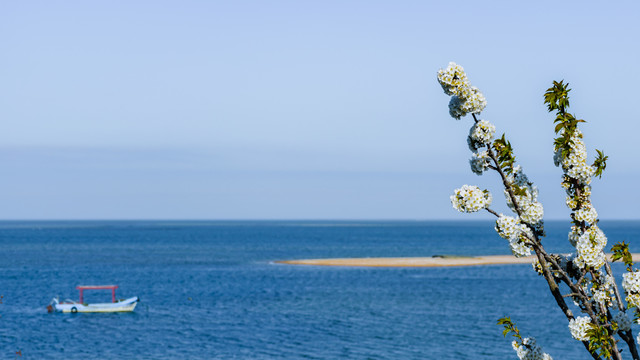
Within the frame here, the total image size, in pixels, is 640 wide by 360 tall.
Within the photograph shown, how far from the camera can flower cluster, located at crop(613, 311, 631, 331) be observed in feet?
30.2

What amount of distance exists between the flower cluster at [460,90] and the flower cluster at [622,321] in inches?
116

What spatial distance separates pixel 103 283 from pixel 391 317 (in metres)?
59.0

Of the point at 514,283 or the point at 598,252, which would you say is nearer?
the point at 598,252

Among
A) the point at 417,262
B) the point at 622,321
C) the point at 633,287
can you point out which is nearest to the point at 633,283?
the point at 633,287

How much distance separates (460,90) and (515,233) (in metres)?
1.79

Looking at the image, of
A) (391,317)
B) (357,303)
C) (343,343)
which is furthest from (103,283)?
(343,343)

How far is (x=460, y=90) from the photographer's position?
363 inches

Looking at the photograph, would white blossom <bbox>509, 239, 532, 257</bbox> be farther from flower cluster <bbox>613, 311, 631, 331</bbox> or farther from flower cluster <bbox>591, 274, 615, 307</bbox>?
flower cluster <bbox>613, 311, 631, 331</bbox>

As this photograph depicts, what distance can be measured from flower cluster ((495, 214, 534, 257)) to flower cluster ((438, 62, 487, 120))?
1339 millimetres

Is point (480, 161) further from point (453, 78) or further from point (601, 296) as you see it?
point (601, 296)

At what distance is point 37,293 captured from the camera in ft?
333

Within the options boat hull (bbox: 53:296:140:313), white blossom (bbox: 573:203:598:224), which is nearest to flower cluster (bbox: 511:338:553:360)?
white blossom (bbox: 573:203:598:224)

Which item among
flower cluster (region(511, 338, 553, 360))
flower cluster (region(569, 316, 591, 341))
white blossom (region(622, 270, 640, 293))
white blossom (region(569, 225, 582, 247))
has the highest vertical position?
white blossom (region(569, 225, 582, 247))

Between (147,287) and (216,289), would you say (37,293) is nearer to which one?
(147,287)
